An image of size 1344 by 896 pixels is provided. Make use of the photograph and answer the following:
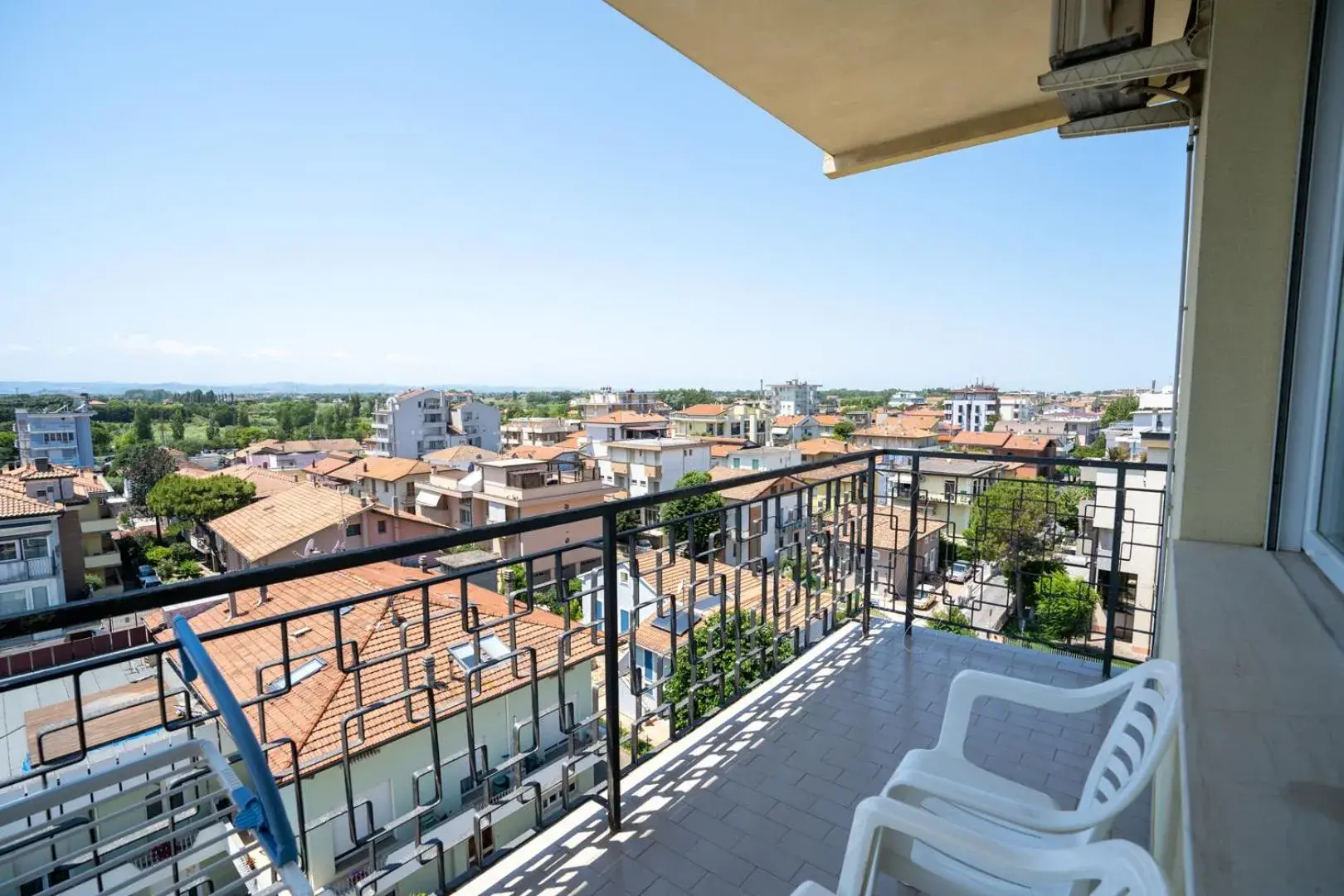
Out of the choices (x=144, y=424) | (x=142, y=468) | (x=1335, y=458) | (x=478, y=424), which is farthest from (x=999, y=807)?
(x=478, y=424)

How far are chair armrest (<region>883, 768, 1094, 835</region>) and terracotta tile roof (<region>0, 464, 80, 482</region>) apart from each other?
22.1 m

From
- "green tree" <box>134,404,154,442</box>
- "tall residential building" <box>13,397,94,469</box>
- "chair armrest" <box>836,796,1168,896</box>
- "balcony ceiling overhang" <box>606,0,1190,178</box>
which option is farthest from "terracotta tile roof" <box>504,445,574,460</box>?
"chair armrest" <box>836,796,1168,896</box>

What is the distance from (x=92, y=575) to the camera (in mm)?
20328

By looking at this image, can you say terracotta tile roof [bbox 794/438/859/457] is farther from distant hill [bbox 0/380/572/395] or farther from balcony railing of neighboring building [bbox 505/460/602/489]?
distant hill [bbox 0/380/572/395]

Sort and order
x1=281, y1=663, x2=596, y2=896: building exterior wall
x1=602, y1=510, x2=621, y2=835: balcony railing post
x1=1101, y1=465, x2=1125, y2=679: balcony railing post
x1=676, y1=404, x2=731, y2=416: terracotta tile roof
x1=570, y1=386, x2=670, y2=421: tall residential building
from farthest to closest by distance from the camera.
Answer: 1. x1=570, y1=386, x2=670, y2=421: tall residential building
2. x1=676, y1=404, x2=731, y2=416: terracotta tile roof
3. x1=1101, y1=465, x2=1125, y2=679: balcony railing post
4. x1=602, y1=510, x2=621, y2=835: balcony railing post
5. x1=281, y1=663, x2=596, y2=896: building exterior wall

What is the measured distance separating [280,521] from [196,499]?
911cm

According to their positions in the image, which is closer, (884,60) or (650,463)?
(884,60)

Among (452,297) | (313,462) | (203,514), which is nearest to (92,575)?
(203,514)

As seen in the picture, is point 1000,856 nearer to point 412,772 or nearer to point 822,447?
point 412,772

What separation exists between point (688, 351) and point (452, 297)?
710 inches

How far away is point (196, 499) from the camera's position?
83.1ft

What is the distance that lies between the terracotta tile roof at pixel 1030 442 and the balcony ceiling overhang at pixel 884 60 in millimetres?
24855

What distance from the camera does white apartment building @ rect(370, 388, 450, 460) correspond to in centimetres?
4156

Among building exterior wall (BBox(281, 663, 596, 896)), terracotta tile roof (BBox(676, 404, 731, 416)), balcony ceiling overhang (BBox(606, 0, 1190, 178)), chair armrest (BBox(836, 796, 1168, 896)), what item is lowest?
terracotta tile roof (BBox(676, 404, 731, 416))
